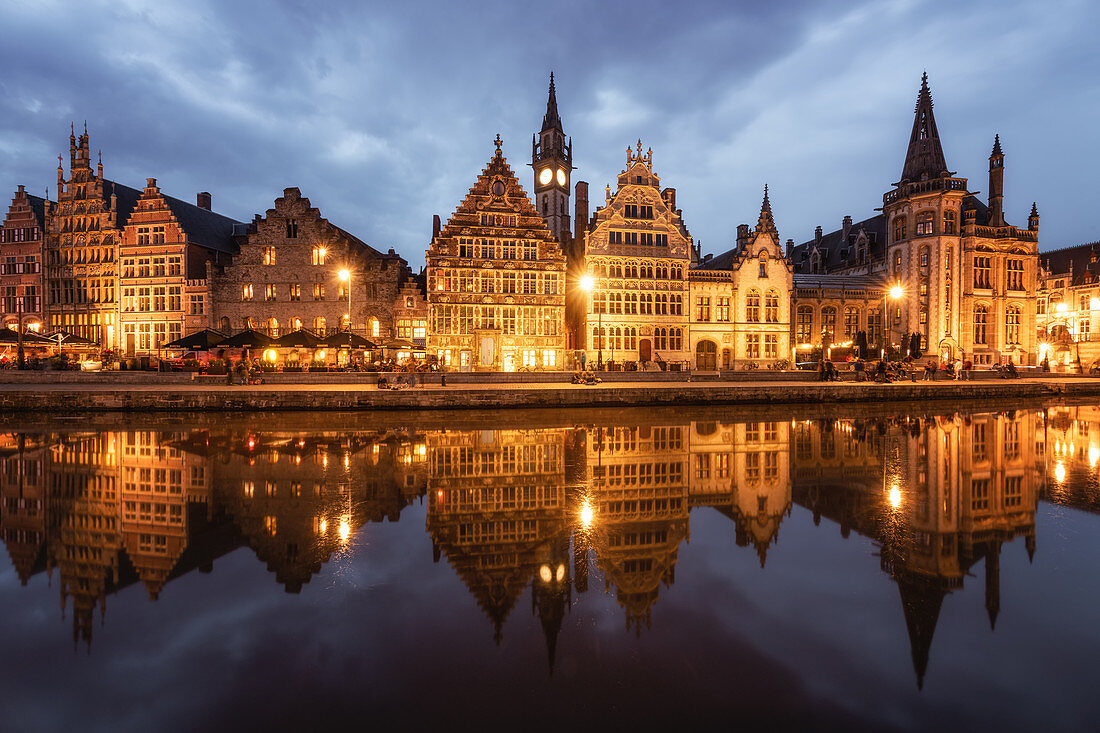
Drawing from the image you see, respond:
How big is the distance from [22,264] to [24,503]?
178 feet

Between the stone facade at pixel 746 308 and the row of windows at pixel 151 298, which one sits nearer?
the row of windows at pixel 151 298

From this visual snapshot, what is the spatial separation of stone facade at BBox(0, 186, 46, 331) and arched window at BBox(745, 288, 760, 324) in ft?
215

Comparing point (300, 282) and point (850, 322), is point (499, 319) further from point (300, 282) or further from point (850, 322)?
point (850, 322)

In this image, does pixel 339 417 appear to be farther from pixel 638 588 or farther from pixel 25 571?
pixel 638 588

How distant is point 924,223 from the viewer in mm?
51625

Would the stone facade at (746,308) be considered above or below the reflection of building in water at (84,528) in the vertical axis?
above

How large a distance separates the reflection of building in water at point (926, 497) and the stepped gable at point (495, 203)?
29.7m

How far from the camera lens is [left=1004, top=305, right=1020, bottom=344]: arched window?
52.6m

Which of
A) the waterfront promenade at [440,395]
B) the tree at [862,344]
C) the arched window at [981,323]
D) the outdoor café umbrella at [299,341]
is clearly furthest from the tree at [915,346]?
the outdoor café umbrella at [299,341]

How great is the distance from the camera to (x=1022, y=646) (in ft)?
17.5

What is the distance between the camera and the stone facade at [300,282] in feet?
138

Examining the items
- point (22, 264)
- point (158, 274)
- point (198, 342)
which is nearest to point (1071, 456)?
point (198, 342)

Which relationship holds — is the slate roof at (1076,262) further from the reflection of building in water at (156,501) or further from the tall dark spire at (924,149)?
the reflection of building in water at (156,501)

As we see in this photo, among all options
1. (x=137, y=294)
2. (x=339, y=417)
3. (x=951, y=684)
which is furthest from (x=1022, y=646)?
(x=137, y=294)
